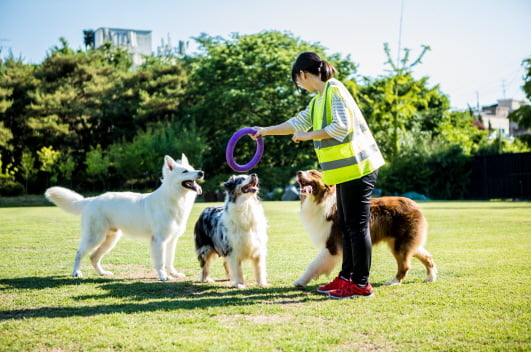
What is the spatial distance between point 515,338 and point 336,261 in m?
2.25

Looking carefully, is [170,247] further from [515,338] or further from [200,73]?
[200,73]

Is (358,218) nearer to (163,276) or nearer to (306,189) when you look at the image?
(306,189)

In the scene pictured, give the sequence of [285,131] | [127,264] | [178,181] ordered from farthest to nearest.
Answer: [127,264]
[178,181]
[285,131]

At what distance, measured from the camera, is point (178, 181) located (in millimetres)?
5957

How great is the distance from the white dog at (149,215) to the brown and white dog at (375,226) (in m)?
1.49

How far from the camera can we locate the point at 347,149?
4.32 m

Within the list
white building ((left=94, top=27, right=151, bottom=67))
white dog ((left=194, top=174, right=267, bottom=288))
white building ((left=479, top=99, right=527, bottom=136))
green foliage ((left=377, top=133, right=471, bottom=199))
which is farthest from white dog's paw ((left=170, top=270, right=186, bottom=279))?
white building ((left=479, top=99, right=527, bottom=136))

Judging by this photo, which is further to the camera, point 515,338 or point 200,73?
point 200,73

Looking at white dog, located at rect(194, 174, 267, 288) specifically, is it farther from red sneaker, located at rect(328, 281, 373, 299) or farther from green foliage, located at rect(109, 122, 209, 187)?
green foliage, located at rect(109, 122, 209, 187)

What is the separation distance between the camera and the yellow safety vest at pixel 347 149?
14.1ft

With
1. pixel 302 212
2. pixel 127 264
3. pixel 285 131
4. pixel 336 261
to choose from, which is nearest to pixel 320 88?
pixel 285 131

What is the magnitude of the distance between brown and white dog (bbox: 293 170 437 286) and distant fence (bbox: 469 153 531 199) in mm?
22863

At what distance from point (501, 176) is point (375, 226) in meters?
23.5

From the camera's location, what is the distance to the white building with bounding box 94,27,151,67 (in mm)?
67250
